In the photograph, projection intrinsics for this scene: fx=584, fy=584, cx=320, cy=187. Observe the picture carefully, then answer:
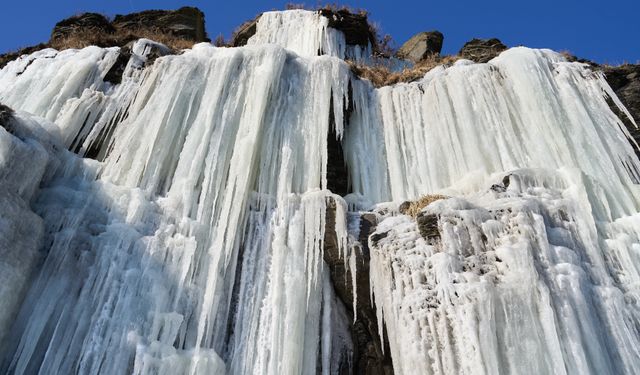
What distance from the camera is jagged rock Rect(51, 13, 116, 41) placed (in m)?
15.1

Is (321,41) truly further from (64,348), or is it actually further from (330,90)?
(64,348)

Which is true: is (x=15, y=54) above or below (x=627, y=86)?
above

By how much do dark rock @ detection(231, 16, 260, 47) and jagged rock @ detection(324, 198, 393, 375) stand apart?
9.38 m

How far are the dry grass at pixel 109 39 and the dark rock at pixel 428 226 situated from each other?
7293 millimetres

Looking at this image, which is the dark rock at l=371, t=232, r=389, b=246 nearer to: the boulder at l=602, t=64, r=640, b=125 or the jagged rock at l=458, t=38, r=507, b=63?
the boulder at l=602, t=64, r=640, b=125

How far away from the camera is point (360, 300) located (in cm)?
853

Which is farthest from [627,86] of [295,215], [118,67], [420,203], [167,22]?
[167,22]

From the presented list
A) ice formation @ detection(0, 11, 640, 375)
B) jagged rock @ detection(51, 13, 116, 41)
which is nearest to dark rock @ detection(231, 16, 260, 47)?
jagged rock @ detection(51, 13, 116, 41)

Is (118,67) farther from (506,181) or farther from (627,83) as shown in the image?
(627,83)

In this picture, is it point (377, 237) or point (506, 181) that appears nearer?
point (377, 237)

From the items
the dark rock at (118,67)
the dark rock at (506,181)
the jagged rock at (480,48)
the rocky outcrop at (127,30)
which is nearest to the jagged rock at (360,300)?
the dark rock at (506,181)

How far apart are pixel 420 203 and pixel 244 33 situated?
386 inches

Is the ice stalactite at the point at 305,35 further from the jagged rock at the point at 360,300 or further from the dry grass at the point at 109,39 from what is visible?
the jagged rock at the point at 360,300

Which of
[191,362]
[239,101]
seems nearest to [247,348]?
[191,362]
